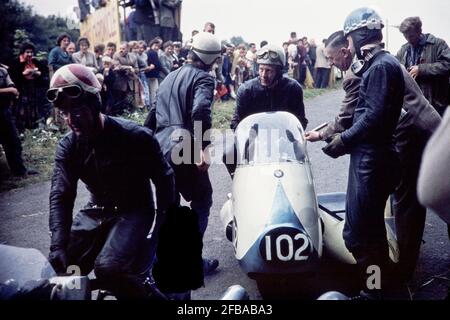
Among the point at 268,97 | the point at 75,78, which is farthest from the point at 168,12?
the point at 268,97

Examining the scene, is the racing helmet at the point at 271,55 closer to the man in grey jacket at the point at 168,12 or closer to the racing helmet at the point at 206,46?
the racing helmet at the point at 206,46

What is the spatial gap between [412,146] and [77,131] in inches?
82.1

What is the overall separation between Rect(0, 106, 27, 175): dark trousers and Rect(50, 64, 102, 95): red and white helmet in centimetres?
312

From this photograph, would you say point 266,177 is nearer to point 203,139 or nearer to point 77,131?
point 203,139

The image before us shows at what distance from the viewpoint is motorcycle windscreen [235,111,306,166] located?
2.78 metres

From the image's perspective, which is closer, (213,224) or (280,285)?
(280,285)

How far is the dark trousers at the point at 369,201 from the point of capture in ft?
8.07

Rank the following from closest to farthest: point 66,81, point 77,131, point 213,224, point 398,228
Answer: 1. point 66,81
2. point 77,131
3. point 398,228
4. point 213,224

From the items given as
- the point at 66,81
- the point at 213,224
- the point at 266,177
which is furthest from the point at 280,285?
the point at 66,81

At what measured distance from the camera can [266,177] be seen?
8.76ft

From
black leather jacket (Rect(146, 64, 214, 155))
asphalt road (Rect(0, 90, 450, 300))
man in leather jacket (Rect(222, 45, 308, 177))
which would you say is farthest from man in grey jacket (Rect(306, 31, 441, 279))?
man in leather jacket (Rect(222, 45, 308, 177))

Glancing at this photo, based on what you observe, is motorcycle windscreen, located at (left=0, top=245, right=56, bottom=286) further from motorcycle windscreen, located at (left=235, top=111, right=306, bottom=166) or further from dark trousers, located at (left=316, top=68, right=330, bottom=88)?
dark trousers, located at (left=316, top=68, right=330, bottom=88)

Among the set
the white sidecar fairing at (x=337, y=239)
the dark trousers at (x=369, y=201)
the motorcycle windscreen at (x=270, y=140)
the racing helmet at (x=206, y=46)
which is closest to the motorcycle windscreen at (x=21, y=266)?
the motorcycle windscreen at (x=270, y=140)
